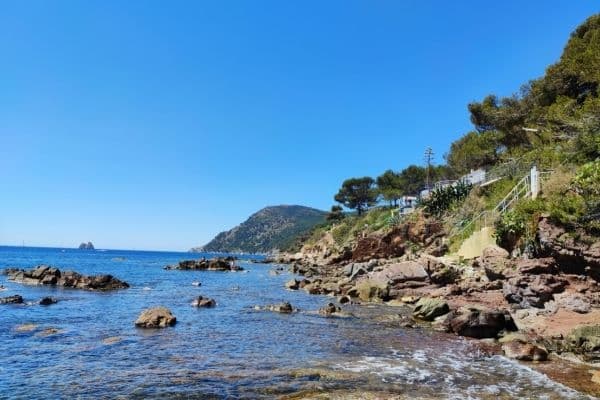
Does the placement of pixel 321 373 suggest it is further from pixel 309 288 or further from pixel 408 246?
pixel 408 246

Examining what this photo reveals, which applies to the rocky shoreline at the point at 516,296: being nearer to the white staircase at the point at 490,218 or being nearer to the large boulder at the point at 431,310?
the large boulder at the point at 431,310

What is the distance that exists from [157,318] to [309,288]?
65.4ft

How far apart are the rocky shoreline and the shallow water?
157 centimetres

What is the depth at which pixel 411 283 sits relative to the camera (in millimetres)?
32188

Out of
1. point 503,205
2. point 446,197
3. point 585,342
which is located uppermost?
point 446,197

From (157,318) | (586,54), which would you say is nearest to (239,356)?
(157,318)

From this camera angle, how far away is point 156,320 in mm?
21438

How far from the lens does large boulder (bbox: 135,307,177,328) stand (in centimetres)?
2117

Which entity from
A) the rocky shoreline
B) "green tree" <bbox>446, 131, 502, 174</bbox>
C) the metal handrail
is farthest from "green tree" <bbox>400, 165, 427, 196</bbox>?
the rocky shoreline

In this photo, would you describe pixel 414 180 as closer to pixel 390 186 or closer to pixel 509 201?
pixel 390 186

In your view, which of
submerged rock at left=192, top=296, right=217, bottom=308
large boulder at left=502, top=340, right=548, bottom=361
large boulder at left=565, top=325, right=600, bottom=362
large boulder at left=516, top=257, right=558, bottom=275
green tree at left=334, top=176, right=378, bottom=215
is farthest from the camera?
green tree at left=334, top=176, right=378, bottom=215

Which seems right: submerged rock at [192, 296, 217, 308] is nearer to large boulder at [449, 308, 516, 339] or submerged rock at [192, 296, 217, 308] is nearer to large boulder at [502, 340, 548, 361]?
large boulder at [449, 308, 516, 339]

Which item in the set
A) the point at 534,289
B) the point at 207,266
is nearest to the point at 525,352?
the point at 534,289

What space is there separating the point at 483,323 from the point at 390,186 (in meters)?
91.0
